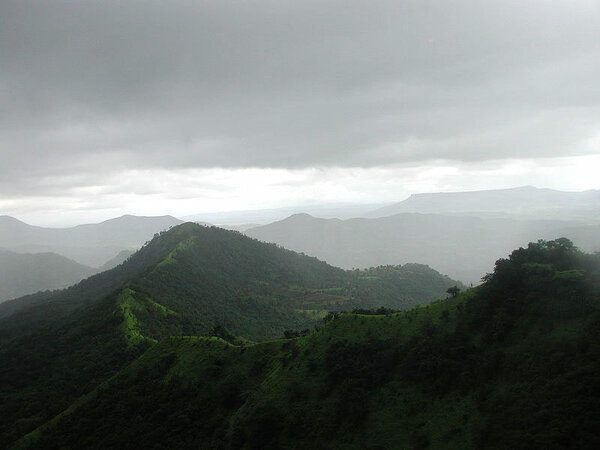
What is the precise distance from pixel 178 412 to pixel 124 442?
7.46 meters

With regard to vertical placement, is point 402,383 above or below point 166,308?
above

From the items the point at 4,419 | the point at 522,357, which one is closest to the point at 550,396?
the point at 522,357

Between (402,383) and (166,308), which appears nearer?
(402,383)

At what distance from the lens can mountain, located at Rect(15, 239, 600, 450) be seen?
30531mm

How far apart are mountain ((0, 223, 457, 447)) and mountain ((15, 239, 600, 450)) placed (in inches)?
765

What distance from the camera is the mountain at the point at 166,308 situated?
74750mm

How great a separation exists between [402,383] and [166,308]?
78.9 meters

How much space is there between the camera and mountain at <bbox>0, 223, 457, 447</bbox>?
2943 inches

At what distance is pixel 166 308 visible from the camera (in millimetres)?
102562

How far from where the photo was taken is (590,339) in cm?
3145

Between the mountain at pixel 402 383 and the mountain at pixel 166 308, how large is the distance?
1944cm

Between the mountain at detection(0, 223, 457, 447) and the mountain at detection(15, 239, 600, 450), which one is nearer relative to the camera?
the mountain at detection(15, 239, 600, 450)

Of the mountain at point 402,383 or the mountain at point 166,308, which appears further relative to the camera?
the mountain at point 166,308

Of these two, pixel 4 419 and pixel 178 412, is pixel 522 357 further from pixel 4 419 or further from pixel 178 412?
pixel 4 419
